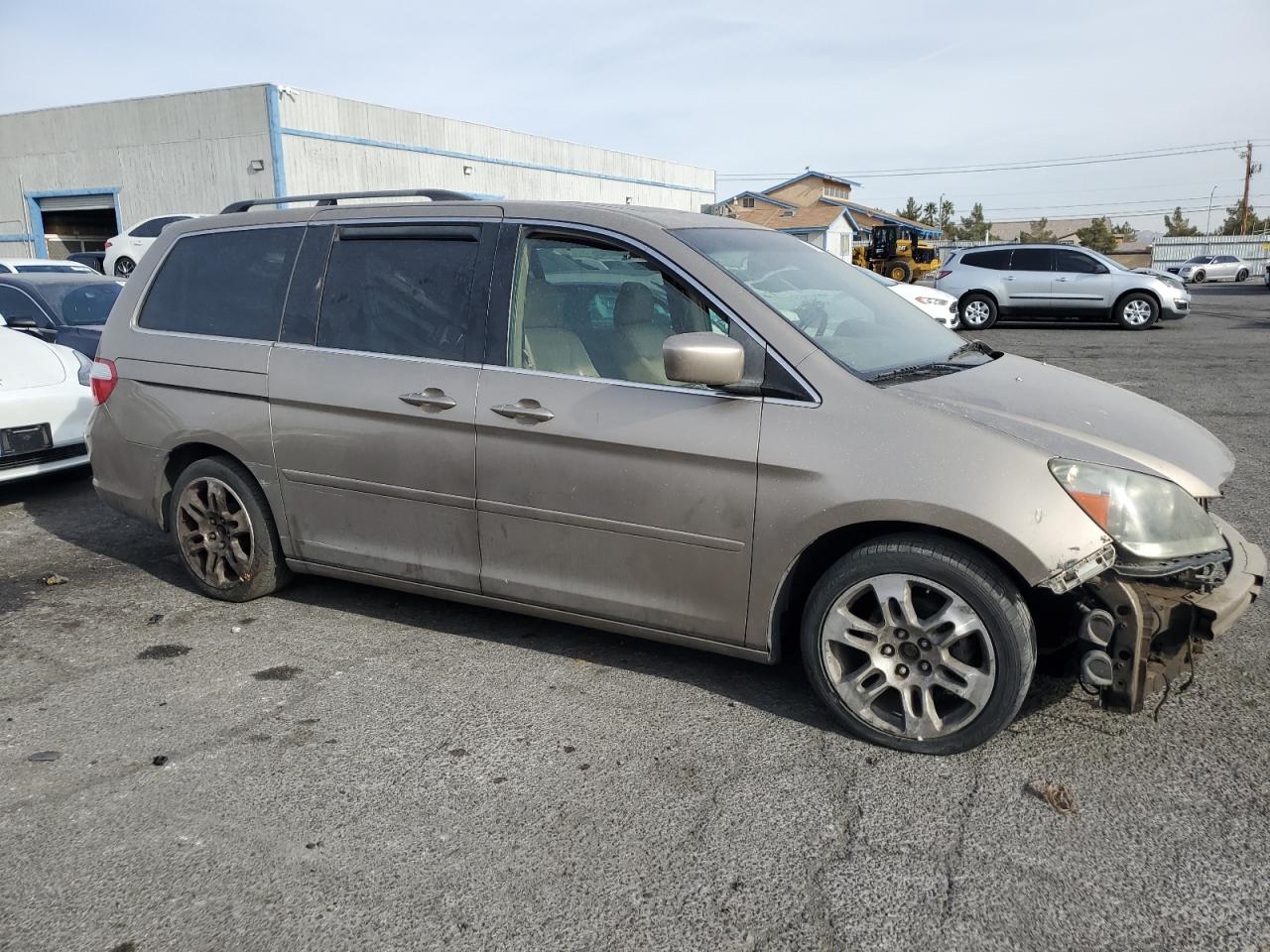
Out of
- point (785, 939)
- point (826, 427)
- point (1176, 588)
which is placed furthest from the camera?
point (826, 427)

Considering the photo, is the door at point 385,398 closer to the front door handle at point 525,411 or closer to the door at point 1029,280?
the front door handle at point 525,411

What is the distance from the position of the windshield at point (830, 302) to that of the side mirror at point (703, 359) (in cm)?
35

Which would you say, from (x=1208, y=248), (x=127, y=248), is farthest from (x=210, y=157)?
(x=1208, y=248)

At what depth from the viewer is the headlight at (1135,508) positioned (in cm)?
300

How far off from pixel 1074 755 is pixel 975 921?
0.99 m

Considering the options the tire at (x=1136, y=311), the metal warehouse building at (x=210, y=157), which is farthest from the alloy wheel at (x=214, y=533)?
the metal warehouse building at (x=210, y=157)

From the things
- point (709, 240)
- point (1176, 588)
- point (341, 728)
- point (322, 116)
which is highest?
point (322, 116)

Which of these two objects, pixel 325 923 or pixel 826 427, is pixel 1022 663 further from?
pixel 325 923

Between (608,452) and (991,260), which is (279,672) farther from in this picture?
(991,260)

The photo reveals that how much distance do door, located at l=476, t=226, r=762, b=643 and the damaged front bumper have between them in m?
1.14

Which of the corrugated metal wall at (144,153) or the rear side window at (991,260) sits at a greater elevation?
the corrugated metal wall at (144,153)

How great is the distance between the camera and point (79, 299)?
30.3 feet

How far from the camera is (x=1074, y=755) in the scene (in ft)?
10.6

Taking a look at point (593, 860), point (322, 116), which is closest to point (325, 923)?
point (593, 860)
